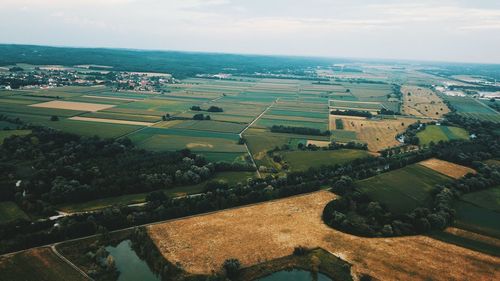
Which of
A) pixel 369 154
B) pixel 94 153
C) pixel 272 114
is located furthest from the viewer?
pixel 272 114

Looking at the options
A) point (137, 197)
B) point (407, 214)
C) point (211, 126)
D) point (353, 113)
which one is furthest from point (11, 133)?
point (353, 113)

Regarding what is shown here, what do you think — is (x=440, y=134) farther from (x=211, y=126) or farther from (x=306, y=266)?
(x=306, y=266)

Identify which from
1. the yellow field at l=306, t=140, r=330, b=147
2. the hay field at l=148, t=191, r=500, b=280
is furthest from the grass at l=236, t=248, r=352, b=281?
the yellow field at l=306, t=140, r=330, b=147

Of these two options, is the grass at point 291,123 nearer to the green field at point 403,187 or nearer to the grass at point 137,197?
the green field at point 403,187

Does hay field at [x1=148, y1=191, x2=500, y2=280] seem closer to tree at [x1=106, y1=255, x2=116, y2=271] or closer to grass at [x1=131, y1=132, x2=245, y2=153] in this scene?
tree at [x1=106, y1=255, x2=116, y2=271]

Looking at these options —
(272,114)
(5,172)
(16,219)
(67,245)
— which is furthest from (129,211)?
(272,114)

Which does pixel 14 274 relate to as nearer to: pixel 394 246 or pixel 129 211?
pixel 129 211

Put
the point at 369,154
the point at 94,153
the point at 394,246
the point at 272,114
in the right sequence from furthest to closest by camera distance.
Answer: the point at 272,114, the point at 369,154, the point at 94,153, the point at 394,246
